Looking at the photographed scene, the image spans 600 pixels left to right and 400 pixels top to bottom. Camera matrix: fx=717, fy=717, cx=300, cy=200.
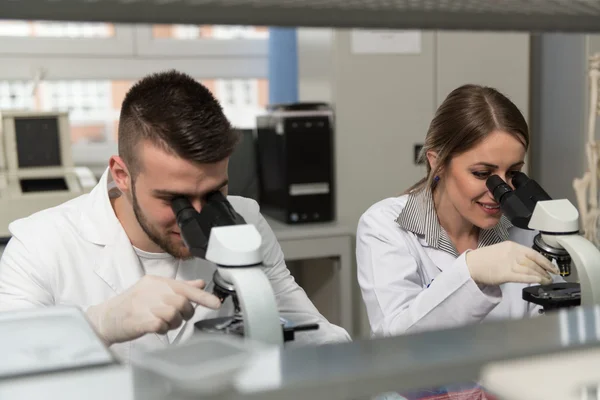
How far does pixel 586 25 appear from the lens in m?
0.70

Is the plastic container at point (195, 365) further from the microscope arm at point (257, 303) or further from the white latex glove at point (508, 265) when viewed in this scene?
the white latex glove at point (508, 265)

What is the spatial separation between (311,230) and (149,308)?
193 cm

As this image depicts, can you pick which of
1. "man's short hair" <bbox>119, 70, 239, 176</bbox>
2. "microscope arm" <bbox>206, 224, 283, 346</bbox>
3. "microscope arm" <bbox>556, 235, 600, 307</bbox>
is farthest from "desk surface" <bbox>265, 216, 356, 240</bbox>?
"microscope arm" <bbox>206, 224, 283, 346</bbox>

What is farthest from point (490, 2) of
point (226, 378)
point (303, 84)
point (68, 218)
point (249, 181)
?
point (303, 84)

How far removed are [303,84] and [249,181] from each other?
23.3 inches

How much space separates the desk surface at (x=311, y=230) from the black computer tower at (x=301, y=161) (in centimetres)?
4

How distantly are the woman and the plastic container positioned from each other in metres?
0.94

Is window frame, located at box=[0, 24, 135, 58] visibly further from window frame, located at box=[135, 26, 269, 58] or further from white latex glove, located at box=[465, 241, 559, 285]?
white latex glove, located at box=[465, 241, 559, 285]

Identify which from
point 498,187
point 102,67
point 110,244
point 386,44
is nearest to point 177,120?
point 110,244

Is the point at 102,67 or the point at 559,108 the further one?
the point at 102,67

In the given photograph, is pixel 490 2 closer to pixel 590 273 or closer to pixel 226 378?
pixel 590 273

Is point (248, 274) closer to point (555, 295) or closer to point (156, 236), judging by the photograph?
point (555, 295)

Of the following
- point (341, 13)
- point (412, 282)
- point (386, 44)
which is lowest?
point (412, 282)

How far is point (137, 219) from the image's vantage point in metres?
1.35
